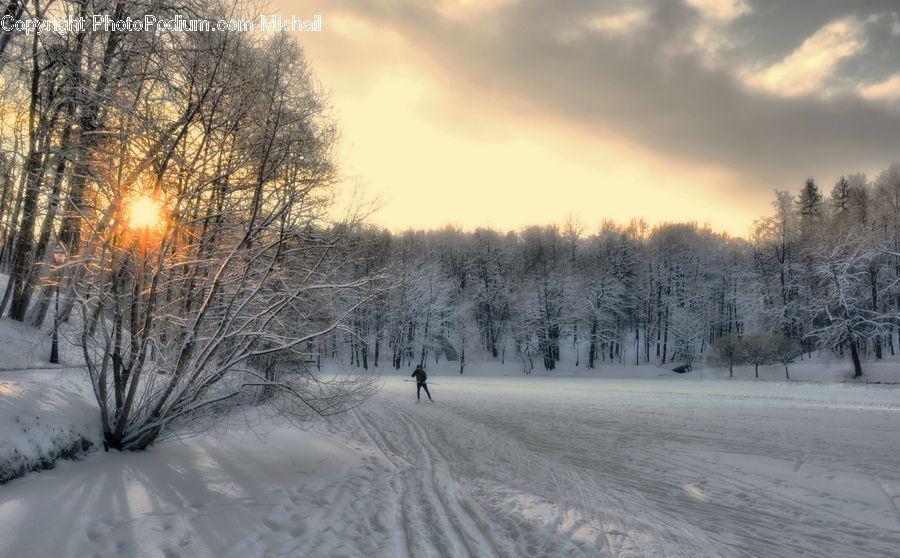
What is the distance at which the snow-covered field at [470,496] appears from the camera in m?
5.07

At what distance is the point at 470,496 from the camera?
7270mm

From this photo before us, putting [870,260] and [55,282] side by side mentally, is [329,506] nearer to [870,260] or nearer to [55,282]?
[55,282]

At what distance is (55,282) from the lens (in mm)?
6855

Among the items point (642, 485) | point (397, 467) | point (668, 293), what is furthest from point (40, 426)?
point (668, 293)

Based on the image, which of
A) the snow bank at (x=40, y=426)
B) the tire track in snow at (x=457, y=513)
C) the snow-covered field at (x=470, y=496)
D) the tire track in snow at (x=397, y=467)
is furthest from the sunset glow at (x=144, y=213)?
the tire track in snow at (x=457, y=513)

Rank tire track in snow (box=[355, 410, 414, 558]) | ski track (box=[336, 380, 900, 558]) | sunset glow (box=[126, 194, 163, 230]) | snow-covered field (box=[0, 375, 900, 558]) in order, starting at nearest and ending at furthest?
1. snow-covered field (box=[0, 375, 900, 558])
2. tire track in snow (box=[355, 410, 414, 558])
3. ski track (box=[336, 380, 900, 558])
4. sunset glow (box=[126, 194, 163, 230])

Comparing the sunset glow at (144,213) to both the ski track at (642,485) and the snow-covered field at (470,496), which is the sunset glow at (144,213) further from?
the ski track at (642,485)

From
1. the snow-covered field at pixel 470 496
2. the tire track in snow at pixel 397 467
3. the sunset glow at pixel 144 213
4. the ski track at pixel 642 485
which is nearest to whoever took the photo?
the snow-covered field at pixel 470 496

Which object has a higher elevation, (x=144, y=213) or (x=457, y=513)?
(x=144, y=213)

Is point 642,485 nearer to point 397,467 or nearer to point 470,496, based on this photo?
point 470,496

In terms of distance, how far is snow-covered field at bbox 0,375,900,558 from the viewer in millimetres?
5074

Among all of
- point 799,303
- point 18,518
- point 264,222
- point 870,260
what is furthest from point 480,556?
point 799,303

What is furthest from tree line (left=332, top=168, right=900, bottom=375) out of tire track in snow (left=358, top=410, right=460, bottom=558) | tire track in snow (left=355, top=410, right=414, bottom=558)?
tire track in snow (left=358, top=410, right=460, bottom=558)

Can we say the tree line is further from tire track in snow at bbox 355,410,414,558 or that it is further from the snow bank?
the snow bank
